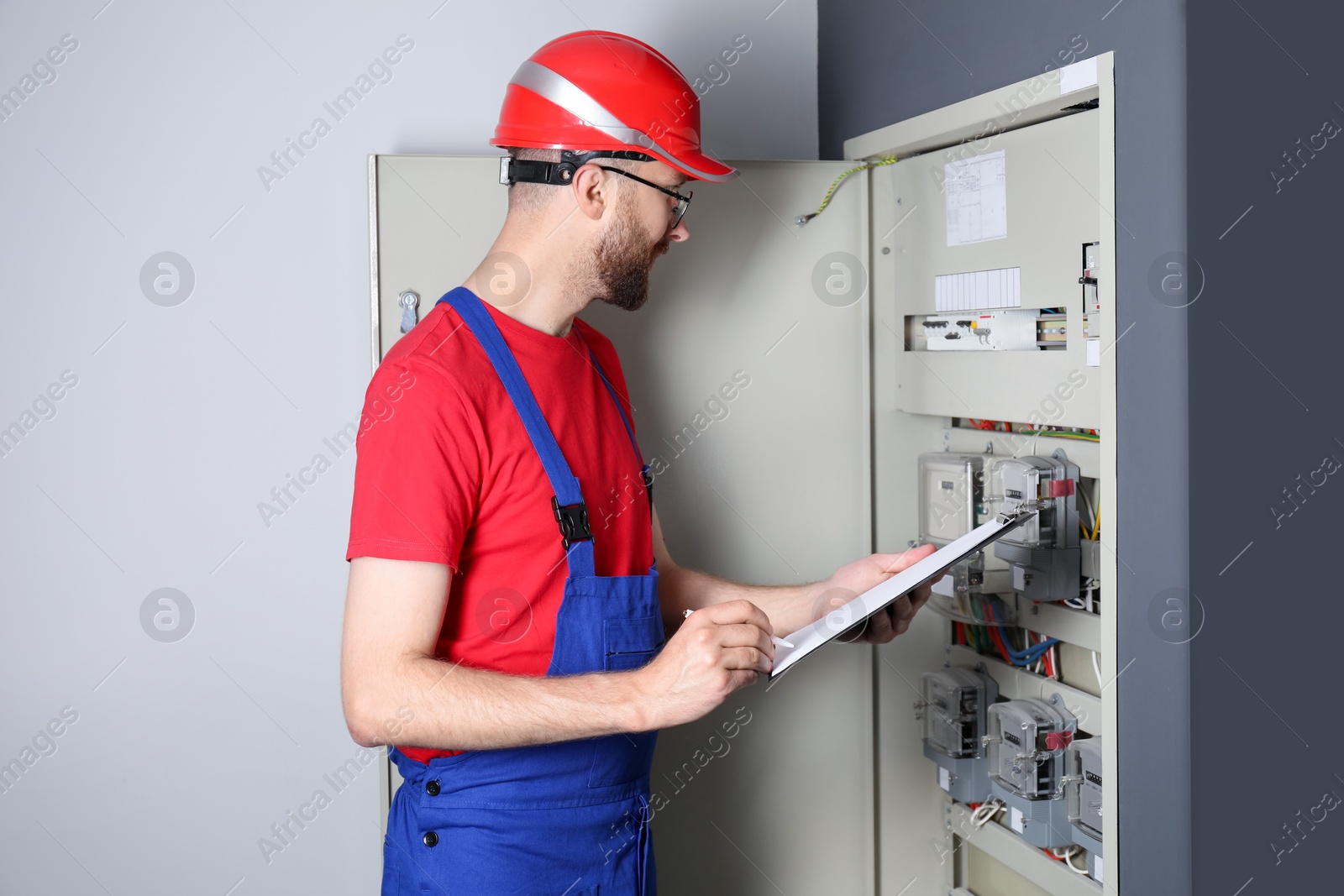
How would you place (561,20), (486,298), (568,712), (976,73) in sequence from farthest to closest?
(561,20)
(976,73)
(486,298)
(568,712)

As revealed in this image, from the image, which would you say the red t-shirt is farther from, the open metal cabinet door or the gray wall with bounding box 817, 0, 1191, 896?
the gray wall with bounding box 817, 0, 1191, 896

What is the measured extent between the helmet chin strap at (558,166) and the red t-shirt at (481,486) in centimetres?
19

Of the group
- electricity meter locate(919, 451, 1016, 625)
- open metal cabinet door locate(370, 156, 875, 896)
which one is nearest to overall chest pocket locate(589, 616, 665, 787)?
open metal cabinet door locate(370, 156, 875, 896)

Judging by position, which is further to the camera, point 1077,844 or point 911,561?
point 1077,844

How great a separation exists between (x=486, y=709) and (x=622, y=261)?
655 millimetres

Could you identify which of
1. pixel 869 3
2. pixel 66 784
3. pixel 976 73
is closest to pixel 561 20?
pixel 869 3

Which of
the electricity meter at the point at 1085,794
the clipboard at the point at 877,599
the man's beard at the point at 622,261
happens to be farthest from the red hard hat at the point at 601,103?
the electricity meter at the point at 1085,794

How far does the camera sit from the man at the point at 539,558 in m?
1.20

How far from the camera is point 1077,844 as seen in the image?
5.96 ft

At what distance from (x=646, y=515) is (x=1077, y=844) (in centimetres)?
100

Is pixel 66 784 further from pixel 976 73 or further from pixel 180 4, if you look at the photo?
pixel 976 73

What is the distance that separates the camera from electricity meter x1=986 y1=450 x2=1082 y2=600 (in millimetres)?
1690

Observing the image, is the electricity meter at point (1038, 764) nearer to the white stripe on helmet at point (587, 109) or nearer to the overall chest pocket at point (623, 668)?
the overall chest pocket at point (623, 668)

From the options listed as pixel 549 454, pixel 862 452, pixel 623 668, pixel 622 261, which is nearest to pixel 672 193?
pixel 622 261
